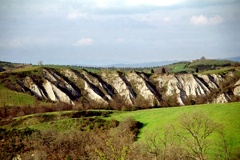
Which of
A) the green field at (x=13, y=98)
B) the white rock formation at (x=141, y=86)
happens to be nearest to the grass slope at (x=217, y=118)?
the green field at (x=13, y=98)

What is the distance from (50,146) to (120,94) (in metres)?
70.7

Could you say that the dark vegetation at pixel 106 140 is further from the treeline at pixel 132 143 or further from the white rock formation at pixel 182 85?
the white rock formation at pixel 182 85

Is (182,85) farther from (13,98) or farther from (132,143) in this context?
(132,143)

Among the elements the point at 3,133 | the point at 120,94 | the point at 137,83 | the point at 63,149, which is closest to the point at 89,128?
the point at 63,149

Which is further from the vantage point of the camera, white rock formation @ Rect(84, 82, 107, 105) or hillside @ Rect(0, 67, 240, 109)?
white rock formation @ Rect(84, 82, 107, 105)

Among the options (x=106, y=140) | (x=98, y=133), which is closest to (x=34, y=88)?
(x=98, y=133)


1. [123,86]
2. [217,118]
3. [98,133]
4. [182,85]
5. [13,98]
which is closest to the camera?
[217,118]

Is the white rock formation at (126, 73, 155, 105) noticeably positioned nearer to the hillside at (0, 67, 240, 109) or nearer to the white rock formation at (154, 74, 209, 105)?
the hillside at (0, 67, 240, 109)

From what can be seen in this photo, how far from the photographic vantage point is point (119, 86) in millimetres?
104250

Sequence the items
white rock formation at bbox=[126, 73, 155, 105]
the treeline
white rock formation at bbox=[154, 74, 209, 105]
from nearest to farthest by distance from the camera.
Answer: the treeline, white rock formation at bbox=[126, 73, 155, 105], white rock formation at bbox=[154, 74, 209, 105]

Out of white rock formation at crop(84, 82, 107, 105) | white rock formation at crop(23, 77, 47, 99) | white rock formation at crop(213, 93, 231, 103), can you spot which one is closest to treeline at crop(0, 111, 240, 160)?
white rock formation at crop(23, 77, 47, 99)

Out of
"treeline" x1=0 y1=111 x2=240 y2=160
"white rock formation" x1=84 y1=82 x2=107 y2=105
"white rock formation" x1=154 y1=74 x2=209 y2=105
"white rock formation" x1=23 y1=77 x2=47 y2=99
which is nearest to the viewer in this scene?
"treeline" x1=0 y1=111 x2=240 y2=160

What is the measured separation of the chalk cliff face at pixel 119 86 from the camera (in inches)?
Result: 3420

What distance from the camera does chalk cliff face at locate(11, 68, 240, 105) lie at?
8688 cm
